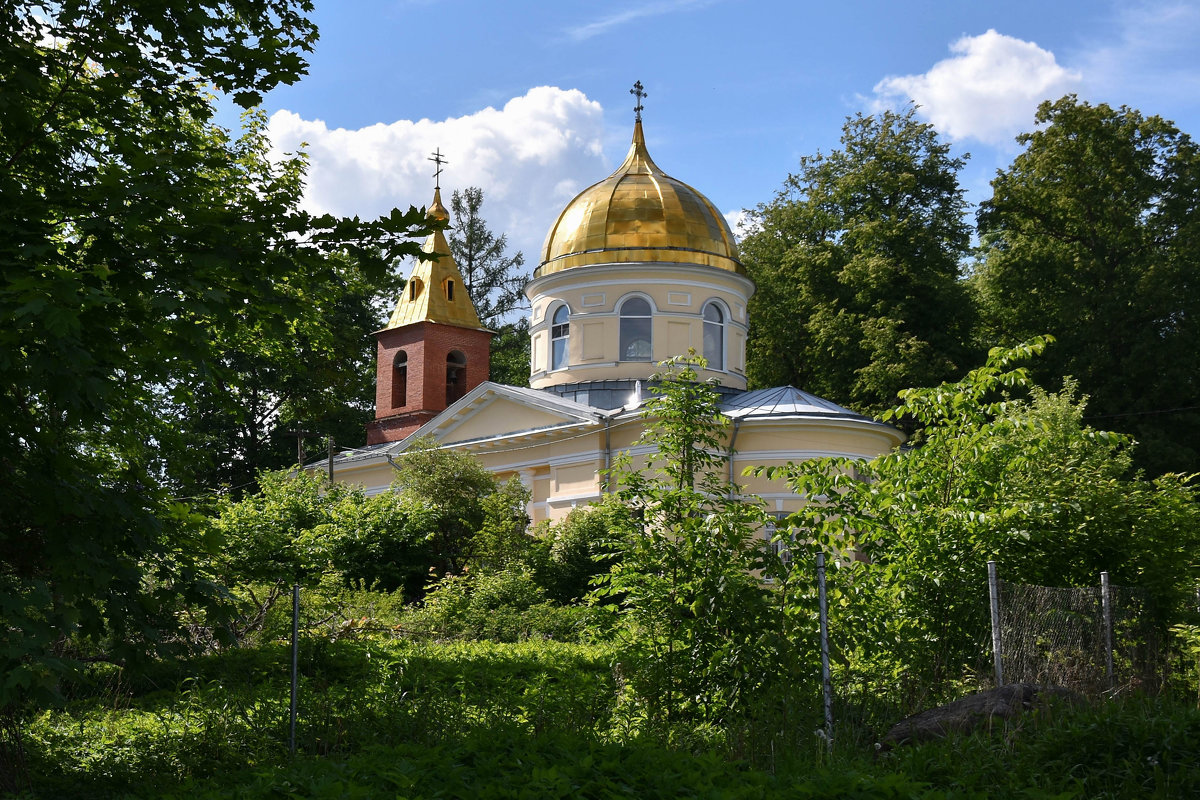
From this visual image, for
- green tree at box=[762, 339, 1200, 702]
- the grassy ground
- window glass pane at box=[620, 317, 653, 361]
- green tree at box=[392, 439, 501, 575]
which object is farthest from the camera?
window glass pane at box=[620, 317, 653, 361]

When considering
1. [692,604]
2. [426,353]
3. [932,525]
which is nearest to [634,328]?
[426,353]

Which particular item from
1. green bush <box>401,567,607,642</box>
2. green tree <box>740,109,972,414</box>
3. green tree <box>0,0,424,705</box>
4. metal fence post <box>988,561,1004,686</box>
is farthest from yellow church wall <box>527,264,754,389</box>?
green tree <box>0,0,424,705</box>

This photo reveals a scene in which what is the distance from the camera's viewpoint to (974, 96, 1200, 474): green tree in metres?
32.5

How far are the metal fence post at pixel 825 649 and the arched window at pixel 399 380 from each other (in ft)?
101

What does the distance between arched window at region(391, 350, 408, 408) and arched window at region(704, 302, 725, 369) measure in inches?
447

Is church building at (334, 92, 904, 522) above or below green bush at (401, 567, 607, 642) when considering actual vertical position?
above

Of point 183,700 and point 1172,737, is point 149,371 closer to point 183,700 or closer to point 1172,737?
point 183,700

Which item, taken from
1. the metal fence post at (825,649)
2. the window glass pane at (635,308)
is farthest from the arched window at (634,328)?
the metal fence post at (825,649)

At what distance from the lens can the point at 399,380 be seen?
39250mm

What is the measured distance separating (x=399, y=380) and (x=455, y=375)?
183cm

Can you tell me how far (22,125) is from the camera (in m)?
7.43

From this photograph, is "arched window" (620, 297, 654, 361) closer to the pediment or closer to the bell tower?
the pediment

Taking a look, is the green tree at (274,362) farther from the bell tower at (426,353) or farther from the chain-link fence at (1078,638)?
the chain-link fence at (1078,638)

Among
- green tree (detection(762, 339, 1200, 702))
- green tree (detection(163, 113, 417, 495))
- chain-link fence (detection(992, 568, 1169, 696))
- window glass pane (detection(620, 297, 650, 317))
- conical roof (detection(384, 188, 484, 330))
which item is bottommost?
chain-link fence (detection(992, 568, 1169, 696))
